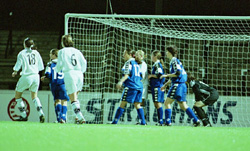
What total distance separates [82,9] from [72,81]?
470 inches

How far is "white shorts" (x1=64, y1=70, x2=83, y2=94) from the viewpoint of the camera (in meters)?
6.23

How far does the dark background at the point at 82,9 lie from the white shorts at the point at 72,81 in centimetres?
1050

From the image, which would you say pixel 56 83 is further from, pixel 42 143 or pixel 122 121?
pixel 42 143

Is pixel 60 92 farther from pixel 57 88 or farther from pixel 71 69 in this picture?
pixel 71 69

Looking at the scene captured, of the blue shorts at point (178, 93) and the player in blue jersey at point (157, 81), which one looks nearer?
the blue shorts at point (178, 93)

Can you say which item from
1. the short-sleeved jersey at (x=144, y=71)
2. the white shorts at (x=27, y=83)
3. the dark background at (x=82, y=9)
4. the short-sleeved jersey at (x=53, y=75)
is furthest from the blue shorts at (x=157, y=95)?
the dark background at (x=82, y=9)

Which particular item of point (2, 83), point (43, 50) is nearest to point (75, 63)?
point (2, 83)

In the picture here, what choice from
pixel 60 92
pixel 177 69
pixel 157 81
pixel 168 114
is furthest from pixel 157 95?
pixel 60 92

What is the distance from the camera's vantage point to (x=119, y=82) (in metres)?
6.95

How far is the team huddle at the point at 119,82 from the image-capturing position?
250 inches

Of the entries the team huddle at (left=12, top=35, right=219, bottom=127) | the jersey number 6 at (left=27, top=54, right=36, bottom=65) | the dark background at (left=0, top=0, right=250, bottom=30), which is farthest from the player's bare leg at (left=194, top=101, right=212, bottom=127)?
the dark background at (left=0, top=0, right=250, bottom=30)

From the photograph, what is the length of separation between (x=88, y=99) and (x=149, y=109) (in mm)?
1556

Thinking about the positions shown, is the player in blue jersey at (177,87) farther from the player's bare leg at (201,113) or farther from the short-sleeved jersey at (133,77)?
the player's bare leg at (201,113)

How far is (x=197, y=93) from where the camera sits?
859 cm
